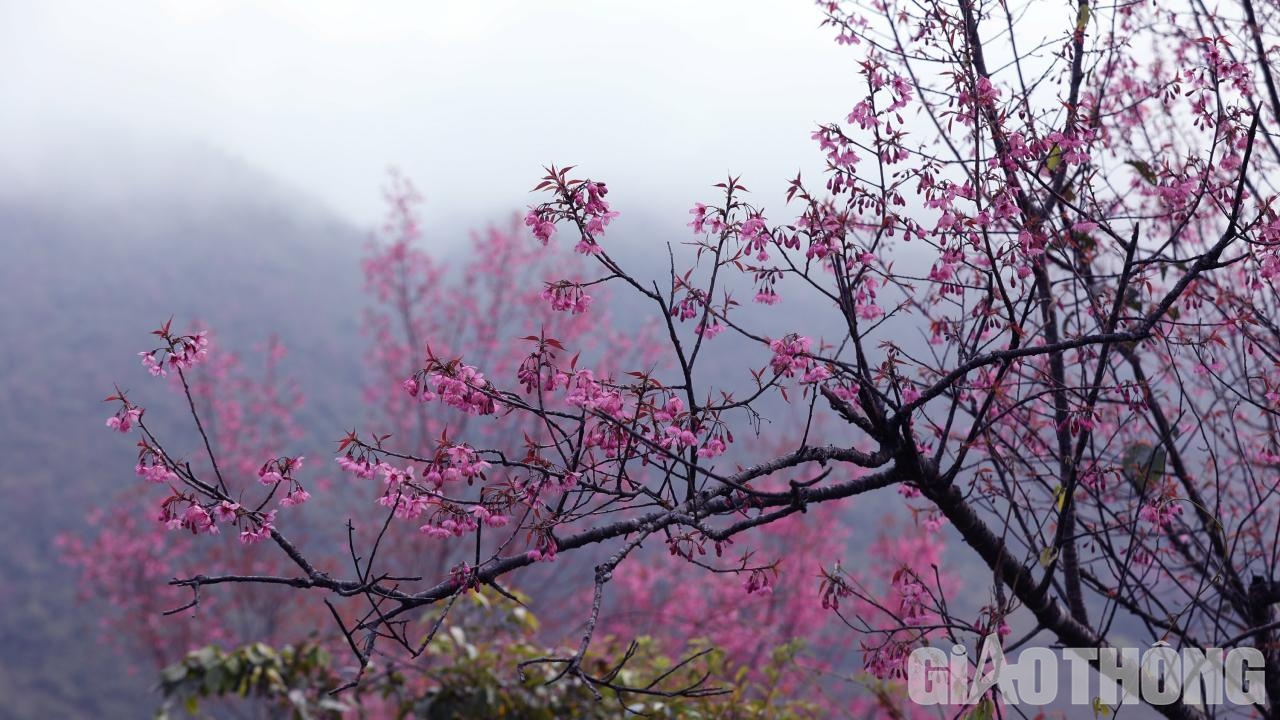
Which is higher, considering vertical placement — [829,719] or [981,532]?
[829,719]

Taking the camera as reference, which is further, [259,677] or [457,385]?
[259,677]

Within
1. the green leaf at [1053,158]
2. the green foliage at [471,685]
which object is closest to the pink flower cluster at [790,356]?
the green leaf at [1053,158]

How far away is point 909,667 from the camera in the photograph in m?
3.13

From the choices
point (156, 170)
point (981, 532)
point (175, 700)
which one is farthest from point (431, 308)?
point (156, 170)

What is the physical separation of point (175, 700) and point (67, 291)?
761 inches

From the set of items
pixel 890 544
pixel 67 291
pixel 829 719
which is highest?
pixel 67 291

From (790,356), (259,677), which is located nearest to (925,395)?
(790,356)

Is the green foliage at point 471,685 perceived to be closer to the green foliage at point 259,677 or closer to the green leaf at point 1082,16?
the green foliage at point 259,677

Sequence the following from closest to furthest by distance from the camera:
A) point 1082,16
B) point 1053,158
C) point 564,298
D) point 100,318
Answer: point 564,298 < point 1053,158 < point 1082,16 < point 100,318

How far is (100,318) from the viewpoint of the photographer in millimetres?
20609

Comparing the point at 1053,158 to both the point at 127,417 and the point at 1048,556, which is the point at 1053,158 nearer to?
the point at 1048,556

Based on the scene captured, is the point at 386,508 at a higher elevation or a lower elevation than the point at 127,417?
higher

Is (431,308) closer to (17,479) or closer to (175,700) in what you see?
(175,700)

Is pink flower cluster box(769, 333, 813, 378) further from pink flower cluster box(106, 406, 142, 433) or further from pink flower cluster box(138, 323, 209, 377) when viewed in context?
pink flower cluster box(106, 406, 142, 433)
